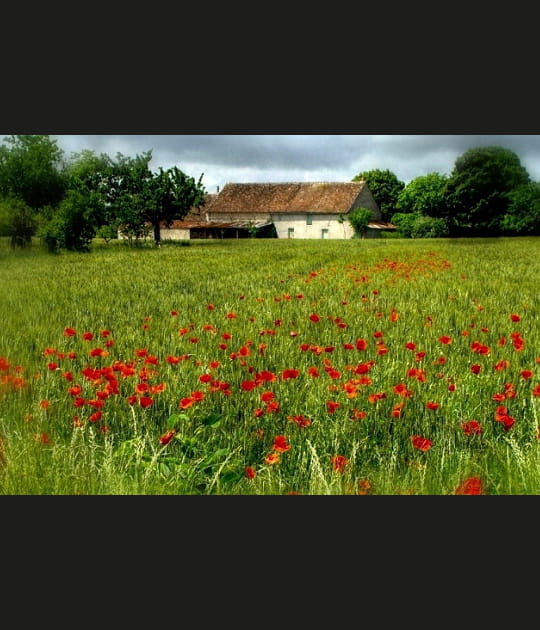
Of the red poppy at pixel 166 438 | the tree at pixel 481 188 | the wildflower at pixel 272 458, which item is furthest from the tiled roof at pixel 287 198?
the wildflower at pixel 272 458

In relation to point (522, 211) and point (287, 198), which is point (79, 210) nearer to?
point (287, 198)

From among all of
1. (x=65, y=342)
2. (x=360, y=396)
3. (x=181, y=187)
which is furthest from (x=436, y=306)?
(x=65, y=342)

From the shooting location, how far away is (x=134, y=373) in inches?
140

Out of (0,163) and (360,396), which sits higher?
(0,163)

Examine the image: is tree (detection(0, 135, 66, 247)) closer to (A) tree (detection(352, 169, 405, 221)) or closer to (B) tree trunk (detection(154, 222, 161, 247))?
(B) tree trunk (detection(154, 222, 161, 247))

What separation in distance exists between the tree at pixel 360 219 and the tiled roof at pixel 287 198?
0.24ft

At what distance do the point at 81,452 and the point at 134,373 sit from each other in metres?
0.57

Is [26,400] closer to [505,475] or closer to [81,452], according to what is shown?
[81,452]

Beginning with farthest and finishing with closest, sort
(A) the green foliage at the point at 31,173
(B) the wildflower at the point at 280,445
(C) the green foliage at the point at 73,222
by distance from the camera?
(C) the green foliage at the point at 73,222 → (A) the green foliage at the point at 31,173 → (B) the wildflower at the point at 280,445

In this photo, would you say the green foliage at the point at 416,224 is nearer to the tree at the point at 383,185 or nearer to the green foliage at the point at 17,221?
the tree at the point at 383,185

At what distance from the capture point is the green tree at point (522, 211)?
14.5 ft

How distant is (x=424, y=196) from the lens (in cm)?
443

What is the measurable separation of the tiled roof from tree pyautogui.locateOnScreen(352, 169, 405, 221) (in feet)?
0.22

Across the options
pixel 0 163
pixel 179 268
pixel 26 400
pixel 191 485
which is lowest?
pixel 191 485
